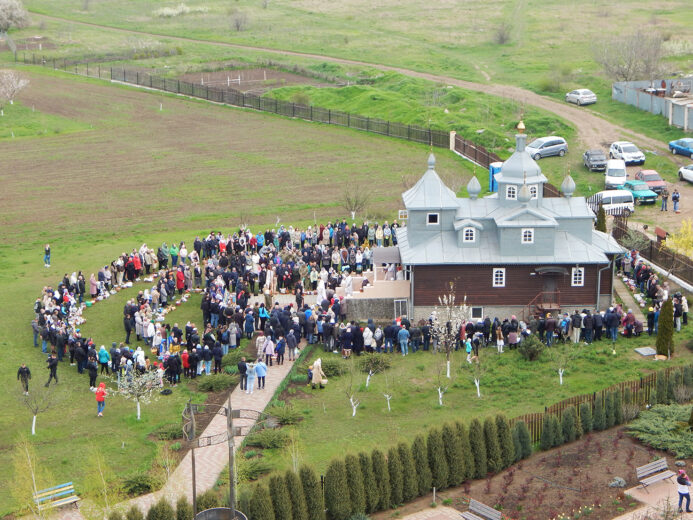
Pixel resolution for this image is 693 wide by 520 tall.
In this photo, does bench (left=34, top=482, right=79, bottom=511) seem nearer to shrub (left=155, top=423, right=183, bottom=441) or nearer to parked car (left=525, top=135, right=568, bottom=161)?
shrub (left=155, top=423, right=183, bottom=441)

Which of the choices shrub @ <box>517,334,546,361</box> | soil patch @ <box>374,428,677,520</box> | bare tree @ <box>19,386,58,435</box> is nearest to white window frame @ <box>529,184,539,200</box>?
shrub @ <box>517,334,546,361</box>

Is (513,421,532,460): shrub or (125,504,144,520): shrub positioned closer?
(125,504,144,520): shrub

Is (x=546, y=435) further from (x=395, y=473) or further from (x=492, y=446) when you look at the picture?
(x=395, y=473)

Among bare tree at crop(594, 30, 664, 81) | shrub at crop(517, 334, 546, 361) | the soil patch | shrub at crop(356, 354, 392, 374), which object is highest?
bare tree at crop(594, 30, 664, 81)

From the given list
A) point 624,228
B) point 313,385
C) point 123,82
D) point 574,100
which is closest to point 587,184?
point 624,228

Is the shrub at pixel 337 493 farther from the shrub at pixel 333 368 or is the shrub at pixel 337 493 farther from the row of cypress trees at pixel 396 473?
the shrub at pixel 333 368

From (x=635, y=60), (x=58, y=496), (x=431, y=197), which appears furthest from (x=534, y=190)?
(x=635, y=60)

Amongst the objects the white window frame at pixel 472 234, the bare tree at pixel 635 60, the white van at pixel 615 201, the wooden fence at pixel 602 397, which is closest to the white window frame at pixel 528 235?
the white window frame at pixel 472 234
